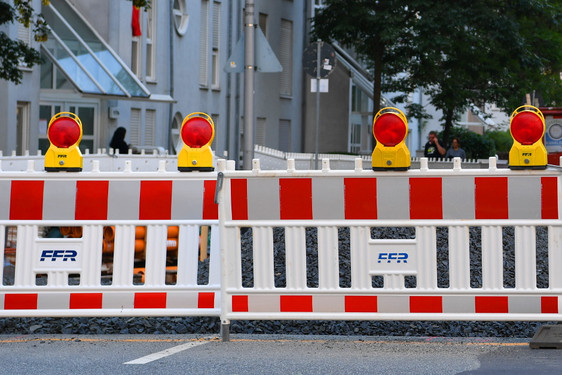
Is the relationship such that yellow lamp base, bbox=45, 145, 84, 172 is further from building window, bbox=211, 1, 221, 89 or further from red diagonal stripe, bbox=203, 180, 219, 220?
building window, bbox=211, 1, 221, 89

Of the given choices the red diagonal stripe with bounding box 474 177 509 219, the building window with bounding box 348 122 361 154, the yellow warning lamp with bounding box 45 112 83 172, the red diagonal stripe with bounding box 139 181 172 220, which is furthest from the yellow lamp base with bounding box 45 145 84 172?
the building window with bounding box 348 122 361 154

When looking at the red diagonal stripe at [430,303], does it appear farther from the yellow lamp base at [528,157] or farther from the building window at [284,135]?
the building window at [284,135]

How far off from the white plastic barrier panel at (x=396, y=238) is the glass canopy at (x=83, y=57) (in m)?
22.6

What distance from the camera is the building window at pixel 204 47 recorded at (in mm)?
40000

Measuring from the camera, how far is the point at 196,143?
27.2 ft

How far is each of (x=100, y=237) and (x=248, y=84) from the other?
34.1ft

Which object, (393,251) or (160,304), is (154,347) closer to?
(160,304)

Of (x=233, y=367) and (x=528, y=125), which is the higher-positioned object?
(x=528, y=125)

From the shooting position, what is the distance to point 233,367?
6.99m

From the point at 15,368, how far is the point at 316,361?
1619mm

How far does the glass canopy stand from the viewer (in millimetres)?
30688

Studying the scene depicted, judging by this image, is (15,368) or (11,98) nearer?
(15,368)

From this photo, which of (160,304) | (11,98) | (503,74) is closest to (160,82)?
(11,98)

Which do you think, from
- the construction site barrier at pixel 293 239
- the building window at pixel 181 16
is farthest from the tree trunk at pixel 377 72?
the construction site barrier at pixel 293 239
